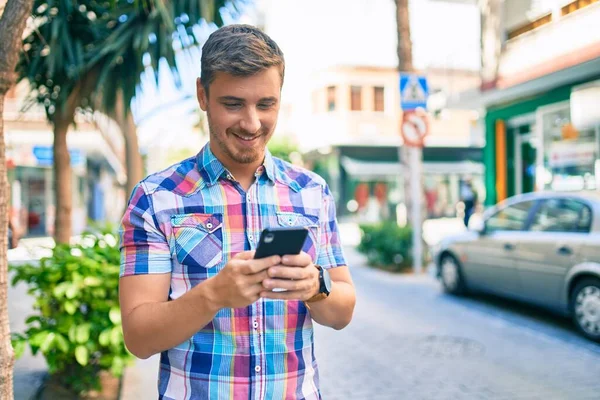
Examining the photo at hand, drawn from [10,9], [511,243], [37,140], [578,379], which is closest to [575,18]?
[511,243]

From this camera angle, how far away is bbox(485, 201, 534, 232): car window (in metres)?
7.15

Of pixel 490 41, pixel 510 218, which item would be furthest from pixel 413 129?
pixel 490 41

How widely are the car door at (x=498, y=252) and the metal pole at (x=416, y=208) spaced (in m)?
2.26

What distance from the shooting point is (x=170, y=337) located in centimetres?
135

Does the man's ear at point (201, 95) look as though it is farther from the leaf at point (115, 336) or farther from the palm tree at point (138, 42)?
the palm tree at point (138, 42)

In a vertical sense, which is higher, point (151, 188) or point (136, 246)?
point (151, 188)

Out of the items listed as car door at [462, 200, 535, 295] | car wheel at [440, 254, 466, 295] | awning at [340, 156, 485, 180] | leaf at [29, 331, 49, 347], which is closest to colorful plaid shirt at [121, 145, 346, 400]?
leaf at [29, 331, 49, 347]

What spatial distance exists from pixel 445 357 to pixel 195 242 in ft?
14.8

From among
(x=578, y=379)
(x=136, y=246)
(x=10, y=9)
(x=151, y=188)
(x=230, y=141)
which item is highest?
(x=10, y=9)

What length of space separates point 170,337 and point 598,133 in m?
11.0

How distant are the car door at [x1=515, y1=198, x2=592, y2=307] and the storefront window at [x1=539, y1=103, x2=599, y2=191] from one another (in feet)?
15.9

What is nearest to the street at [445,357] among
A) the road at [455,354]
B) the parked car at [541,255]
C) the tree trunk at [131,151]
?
the road at [455,354]

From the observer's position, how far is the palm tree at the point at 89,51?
4902mm

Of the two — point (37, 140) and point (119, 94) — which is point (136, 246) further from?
point (37, 140)
